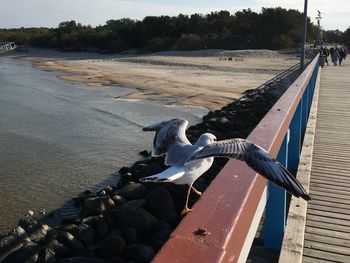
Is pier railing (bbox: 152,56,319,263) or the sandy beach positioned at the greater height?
pier railing (bbox: 152,56,319,263)

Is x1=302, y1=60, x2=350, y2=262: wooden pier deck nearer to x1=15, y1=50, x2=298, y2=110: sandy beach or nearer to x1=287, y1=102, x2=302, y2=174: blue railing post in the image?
x1=287, y1=102, x2=302, y2=174: blue railing post

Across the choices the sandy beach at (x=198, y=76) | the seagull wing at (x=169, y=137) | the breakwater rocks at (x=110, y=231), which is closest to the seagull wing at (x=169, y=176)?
the seagull wing at (x=169, y=137)

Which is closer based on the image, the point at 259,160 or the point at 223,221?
the point at 223,221

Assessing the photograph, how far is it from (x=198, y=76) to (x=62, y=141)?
23.9 metres

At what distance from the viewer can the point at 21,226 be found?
7711mm

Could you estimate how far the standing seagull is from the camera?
2250 millimetres

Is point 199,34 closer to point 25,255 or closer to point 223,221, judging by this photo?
point 25,255

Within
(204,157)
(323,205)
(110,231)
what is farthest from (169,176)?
(110,231)

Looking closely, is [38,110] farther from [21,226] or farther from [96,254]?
[96,254]

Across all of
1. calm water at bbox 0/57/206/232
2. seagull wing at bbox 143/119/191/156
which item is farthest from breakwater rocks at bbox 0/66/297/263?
seagull wing at bbox 143/119/191/156

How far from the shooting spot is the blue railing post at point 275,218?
3.87m

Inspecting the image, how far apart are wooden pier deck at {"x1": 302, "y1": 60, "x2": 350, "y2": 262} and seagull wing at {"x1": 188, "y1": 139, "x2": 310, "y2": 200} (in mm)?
1745

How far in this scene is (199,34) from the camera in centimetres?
7094

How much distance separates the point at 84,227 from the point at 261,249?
3729 millimetres
